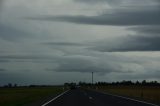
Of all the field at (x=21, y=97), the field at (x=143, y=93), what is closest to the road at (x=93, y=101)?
the field at (x=143, y=93)

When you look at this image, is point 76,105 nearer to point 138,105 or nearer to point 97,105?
point 97,105

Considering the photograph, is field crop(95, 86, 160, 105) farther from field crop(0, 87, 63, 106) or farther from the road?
field crop(0, 87, 63, 106)

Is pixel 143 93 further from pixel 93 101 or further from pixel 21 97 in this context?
pixel 93 101

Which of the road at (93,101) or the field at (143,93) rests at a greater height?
the field at (143,93)

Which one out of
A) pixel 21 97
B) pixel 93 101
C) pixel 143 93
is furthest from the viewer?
pixel 143 93

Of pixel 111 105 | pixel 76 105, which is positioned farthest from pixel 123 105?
pixel 76 105

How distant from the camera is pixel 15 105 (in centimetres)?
3506

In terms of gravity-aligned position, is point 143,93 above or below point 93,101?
above

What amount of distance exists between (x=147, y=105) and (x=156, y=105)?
618 mm

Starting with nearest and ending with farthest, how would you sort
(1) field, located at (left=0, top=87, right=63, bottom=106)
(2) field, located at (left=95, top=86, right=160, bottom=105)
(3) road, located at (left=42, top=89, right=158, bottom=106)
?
(3) road, located at (left=42, top=89, right=158, bottom=106)
(1) field, located at (left=0, top=87, right=63, bottom=106)
(2) field, located at (left=95, top=86, right=160, bottom=105)

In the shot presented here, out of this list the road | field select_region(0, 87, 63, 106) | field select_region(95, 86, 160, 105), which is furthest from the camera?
field select_region(95, 86, 160, 105)

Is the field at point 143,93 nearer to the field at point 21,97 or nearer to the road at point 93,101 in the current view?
the road at point 93,101

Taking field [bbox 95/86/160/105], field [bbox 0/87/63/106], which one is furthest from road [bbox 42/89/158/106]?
field [bbox 0/87/63/106]

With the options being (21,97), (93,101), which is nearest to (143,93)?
(21,97)
